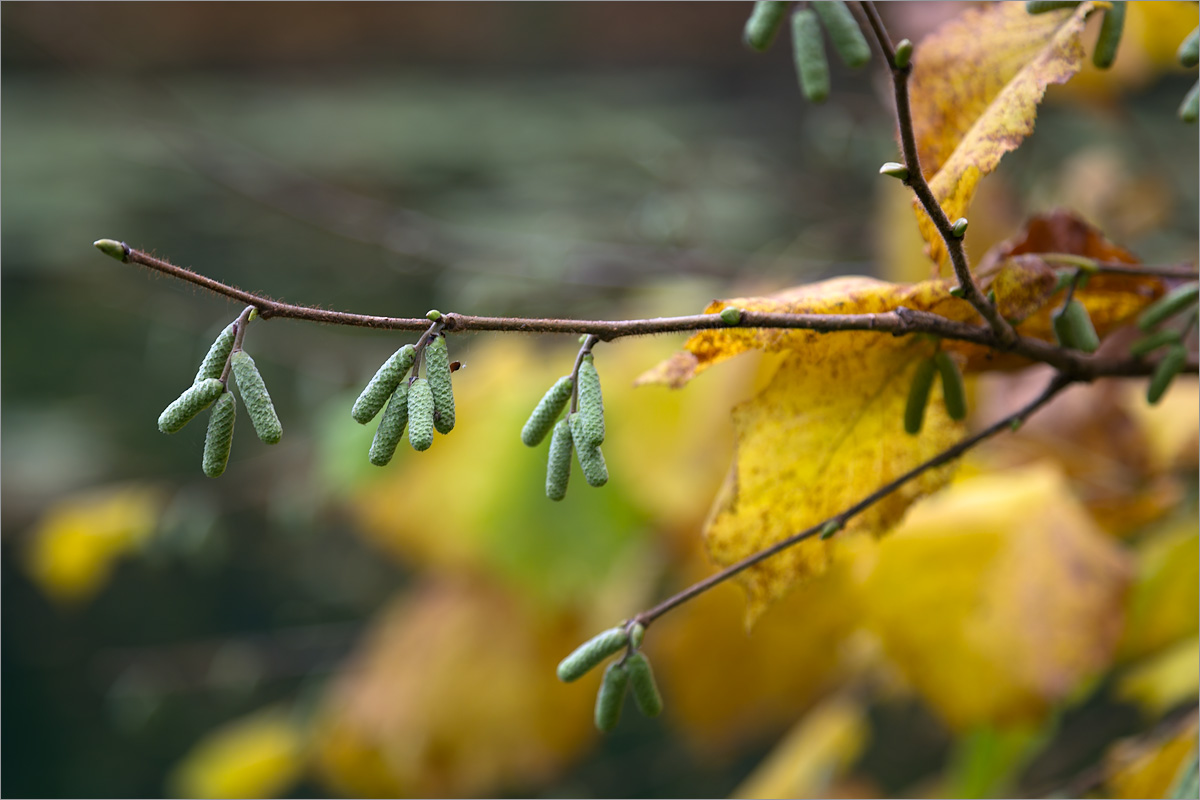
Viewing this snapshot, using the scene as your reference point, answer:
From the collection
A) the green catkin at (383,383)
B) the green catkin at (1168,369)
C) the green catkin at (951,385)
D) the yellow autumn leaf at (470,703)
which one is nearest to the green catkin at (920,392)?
the green catkin at (951,385)

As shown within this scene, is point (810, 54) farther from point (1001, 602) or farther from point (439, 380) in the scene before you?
point (1001, 602)

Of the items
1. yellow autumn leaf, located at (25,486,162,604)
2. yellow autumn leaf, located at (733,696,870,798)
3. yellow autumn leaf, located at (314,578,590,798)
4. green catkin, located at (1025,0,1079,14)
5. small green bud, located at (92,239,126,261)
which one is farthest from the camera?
yellow autumn leaf, located at (25,486,162,604)

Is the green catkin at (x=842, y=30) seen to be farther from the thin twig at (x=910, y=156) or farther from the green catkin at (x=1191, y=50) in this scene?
the green catkin at (x=1191, y=50)

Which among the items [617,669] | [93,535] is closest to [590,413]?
[617,669]

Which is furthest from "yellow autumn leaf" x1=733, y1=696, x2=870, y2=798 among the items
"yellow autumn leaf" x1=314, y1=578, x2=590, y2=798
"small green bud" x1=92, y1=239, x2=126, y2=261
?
"small green bud" x1=92, y1=239, x2=126, y2=261

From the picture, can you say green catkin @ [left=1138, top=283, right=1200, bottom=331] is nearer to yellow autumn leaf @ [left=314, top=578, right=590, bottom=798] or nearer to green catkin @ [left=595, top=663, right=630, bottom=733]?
green catkin @ [left=595, top=663, right=630, bottom=733]
